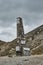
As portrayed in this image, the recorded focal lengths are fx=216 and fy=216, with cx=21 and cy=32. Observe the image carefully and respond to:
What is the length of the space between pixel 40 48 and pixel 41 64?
8240mm

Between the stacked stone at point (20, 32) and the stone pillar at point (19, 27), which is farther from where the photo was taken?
the stone pillar at point (19, 27)

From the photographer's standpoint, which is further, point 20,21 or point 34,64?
point 20,21

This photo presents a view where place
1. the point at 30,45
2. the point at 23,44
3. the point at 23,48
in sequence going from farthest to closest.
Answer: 1. the point at 30,45
2. the point at 23,44
3. the point at 23,48

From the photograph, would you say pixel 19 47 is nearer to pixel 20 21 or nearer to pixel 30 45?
pixel 30 45

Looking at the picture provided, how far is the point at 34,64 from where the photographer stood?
10.3 meters

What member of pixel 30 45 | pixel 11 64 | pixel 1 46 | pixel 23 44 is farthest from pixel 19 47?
pixel 1 46

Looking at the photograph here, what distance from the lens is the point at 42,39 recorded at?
20438 mm

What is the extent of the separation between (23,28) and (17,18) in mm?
1301

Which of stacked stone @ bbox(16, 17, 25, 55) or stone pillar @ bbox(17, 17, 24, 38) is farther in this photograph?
stone pillar @ bbox(17, 17, 24, 38)

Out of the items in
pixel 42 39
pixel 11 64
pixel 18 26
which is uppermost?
pixel 18 26

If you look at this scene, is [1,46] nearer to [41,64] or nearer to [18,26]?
[18,26]

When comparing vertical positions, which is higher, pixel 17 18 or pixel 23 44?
pixel 17 18

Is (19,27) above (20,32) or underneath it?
above

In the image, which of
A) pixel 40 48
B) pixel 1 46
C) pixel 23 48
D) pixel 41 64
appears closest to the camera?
pixel 41 64
